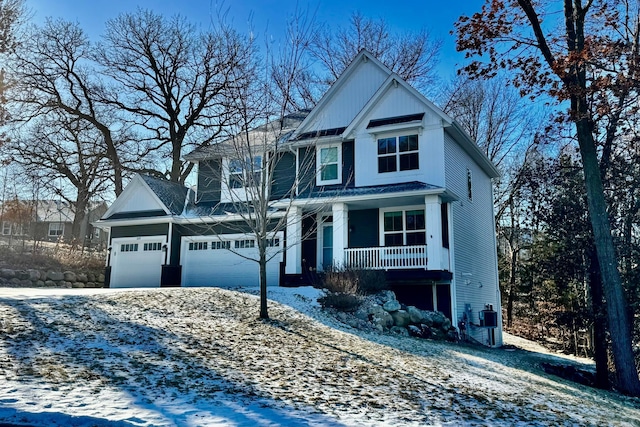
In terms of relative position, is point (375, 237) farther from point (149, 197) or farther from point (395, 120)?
point (149, 197)

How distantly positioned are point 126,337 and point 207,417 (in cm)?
345

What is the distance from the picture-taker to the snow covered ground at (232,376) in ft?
15.4

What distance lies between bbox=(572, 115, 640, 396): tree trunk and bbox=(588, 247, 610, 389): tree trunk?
7.12 ft

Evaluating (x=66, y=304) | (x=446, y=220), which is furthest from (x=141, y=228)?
(x=446, y=220)

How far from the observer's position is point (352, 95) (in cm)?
1864

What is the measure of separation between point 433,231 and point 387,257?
160cm

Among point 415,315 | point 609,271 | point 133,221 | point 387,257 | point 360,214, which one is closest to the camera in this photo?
point 609,271

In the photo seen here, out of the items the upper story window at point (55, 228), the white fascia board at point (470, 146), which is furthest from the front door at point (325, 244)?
the upper story window at point (55, 228)

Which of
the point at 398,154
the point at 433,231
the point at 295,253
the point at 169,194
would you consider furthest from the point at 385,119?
the point at 169,194

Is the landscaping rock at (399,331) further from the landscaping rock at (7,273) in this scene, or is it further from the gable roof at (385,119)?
the landscaping rock at (7,273)

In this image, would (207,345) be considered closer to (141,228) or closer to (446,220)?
(446,220)

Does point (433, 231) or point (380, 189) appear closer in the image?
point (433, 231)

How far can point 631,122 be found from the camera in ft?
49.4

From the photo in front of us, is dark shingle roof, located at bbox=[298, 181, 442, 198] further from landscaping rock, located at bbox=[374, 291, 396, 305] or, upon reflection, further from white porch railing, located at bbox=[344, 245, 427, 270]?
landscaping rock, located at bbox=[374, 291, 396, 305]
